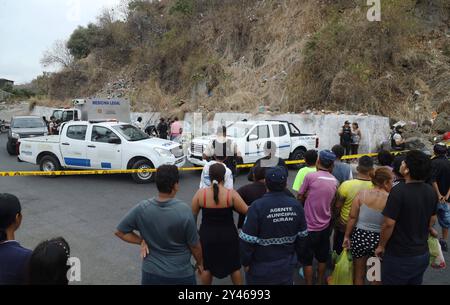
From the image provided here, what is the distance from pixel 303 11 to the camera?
2278 centimetres

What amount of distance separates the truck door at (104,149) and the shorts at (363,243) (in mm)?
7503

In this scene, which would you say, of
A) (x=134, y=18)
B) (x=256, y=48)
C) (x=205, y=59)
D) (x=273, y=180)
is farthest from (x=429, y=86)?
(x=134, y=18)

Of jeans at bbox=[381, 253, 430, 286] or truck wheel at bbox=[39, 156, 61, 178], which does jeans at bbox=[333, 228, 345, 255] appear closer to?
jeans at bbox=[381, 253, 430, 286]

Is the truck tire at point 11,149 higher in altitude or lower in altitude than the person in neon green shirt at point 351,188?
higher

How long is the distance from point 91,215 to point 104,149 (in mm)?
3110

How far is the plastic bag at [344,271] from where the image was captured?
12.7ft

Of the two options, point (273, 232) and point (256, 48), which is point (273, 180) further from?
point (256, 48)

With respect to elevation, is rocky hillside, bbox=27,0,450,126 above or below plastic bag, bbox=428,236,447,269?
above

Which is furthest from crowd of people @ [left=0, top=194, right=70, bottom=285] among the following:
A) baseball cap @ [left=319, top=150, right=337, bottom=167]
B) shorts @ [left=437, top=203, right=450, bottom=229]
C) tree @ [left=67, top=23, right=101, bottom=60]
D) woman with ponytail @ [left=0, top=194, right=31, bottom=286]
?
tree @ [left=67, top=23, right=101, bottom=60]

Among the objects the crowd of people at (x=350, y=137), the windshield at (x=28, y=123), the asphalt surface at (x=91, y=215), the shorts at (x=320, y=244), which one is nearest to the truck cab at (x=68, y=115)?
the windshield at (x=28, y=123)

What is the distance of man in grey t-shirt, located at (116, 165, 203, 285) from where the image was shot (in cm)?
290

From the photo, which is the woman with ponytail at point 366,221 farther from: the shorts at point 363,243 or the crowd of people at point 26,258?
the crowd of people at point 26,258

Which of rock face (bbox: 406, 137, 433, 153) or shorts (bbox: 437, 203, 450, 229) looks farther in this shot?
rock face (bbox: 406, 137, 433, 153)

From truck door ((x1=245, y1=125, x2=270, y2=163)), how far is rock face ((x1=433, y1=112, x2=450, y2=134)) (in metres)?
7.26
